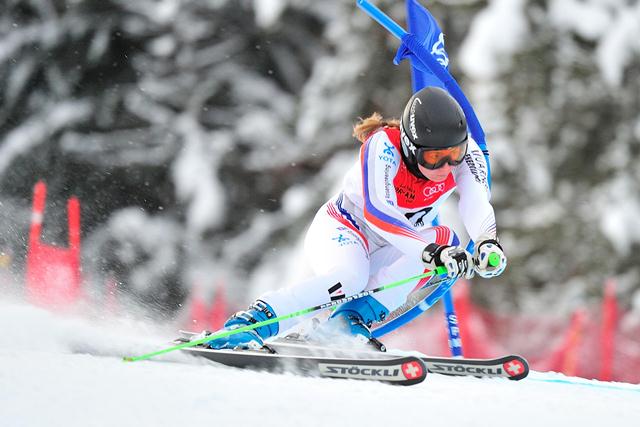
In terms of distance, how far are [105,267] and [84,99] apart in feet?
6.35

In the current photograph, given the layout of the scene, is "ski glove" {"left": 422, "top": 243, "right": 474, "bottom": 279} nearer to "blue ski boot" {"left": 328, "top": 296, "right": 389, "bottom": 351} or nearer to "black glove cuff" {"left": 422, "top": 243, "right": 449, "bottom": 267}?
"black glove cuff" {"left": 422, "top": 243, "right": 449, "bottom": 267}

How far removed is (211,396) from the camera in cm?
317

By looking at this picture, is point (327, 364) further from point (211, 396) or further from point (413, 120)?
point (413, 120)

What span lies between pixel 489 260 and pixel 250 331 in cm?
113

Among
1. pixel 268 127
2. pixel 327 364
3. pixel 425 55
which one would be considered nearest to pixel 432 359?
pixel 327 364

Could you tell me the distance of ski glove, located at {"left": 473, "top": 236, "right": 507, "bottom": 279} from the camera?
13.1ft

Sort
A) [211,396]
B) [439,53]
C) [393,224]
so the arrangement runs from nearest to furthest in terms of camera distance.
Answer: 1. [211,396]
2. [393,224]
3. [439,53]

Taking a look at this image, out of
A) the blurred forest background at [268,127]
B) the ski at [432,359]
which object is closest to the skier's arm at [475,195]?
the ski at [432,359]

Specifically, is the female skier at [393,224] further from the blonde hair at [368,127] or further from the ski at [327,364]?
the ski at [327,364]

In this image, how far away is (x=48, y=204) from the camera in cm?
1062

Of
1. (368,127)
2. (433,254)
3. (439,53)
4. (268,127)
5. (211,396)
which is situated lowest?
(211,396)

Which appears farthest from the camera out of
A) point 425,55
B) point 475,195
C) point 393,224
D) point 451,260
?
point 425,55

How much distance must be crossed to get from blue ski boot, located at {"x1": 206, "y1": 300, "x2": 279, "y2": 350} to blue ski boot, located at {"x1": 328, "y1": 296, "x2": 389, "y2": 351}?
50 cm

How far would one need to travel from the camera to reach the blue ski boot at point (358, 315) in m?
4.71
